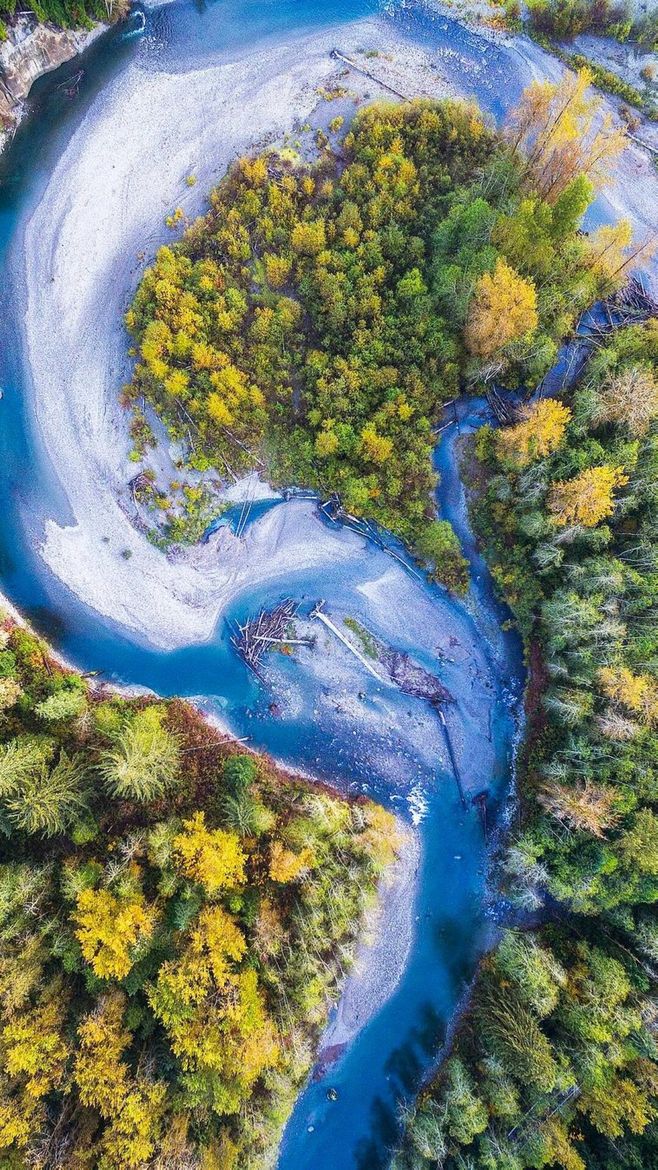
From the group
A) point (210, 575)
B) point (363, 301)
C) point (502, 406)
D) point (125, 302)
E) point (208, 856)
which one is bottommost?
point (208, 856)

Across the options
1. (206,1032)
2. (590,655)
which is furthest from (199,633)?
(590,655)

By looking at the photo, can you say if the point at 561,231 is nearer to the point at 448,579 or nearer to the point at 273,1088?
the point at 448,579

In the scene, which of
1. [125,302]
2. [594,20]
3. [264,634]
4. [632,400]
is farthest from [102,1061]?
[594,20]

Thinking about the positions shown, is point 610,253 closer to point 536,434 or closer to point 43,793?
point 536,434

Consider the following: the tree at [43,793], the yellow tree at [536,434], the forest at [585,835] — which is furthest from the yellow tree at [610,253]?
the tree at [43,793]

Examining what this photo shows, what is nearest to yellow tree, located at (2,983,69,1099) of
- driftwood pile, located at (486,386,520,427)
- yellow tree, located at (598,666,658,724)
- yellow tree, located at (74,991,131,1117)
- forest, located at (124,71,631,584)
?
yellow tree, located at (74,991,131,1117)

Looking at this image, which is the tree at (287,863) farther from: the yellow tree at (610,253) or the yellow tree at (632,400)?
the yellow tree at (610,253)
